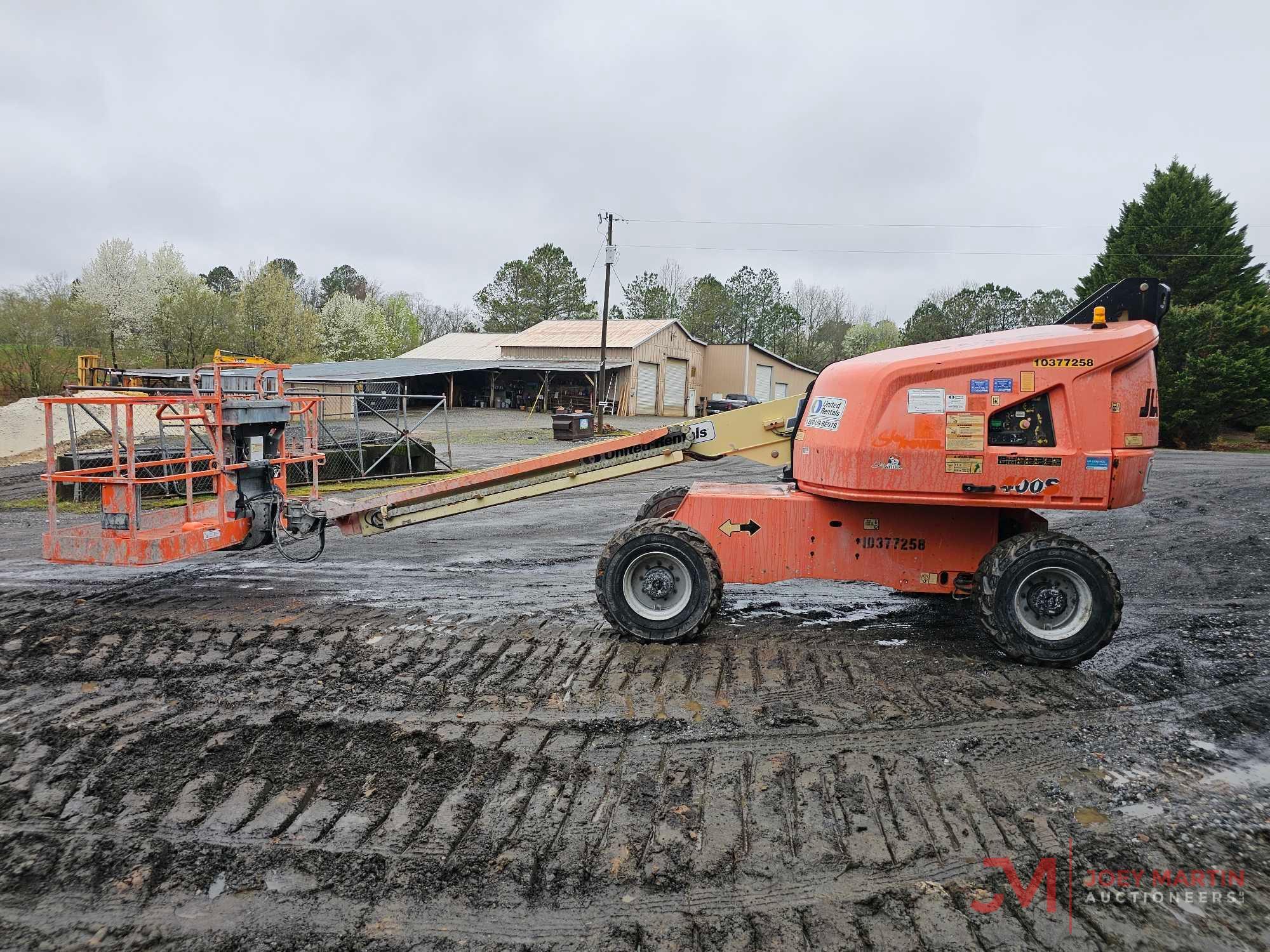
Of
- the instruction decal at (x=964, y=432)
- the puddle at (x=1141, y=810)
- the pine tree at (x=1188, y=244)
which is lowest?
the puddle at (x=1141, y=810)

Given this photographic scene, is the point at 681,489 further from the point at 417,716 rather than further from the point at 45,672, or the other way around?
the point at 45,672

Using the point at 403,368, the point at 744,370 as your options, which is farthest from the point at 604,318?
the point at 744,370

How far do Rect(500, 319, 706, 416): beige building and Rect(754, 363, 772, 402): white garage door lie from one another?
3355mm

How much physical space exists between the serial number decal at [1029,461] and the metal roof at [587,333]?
39.4m

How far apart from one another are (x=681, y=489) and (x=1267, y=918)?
5394 mm

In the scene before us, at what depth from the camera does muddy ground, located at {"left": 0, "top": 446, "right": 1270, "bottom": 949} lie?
3406 millimetres

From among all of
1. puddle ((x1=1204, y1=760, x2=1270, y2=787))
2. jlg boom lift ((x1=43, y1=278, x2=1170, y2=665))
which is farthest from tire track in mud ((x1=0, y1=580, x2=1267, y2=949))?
puddle ((x1=1204, y1=760, x2=1270, y2=787))

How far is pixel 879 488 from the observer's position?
6121 mm

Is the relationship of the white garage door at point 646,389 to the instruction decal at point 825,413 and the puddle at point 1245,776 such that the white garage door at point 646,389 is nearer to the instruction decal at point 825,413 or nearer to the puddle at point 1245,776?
the instruction decal at point 825,413

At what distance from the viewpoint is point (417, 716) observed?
16.8 ft

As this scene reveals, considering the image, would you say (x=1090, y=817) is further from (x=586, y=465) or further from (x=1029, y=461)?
(x=586, y=465)

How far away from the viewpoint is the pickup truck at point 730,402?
1778 inches

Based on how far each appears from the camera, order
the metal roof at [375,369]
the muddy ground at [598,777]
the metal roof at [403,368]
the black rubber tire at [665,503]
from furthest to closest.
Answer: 1. the metal roof at [375,369]
2. the metal roof at [403,368]
3. the black rubber tire at [665,503]
4. the muddy ground at [598,777]

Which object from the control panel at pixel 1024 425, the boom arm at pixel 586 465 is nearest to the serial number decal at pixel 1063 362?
the control panel at pixel 1024 425
